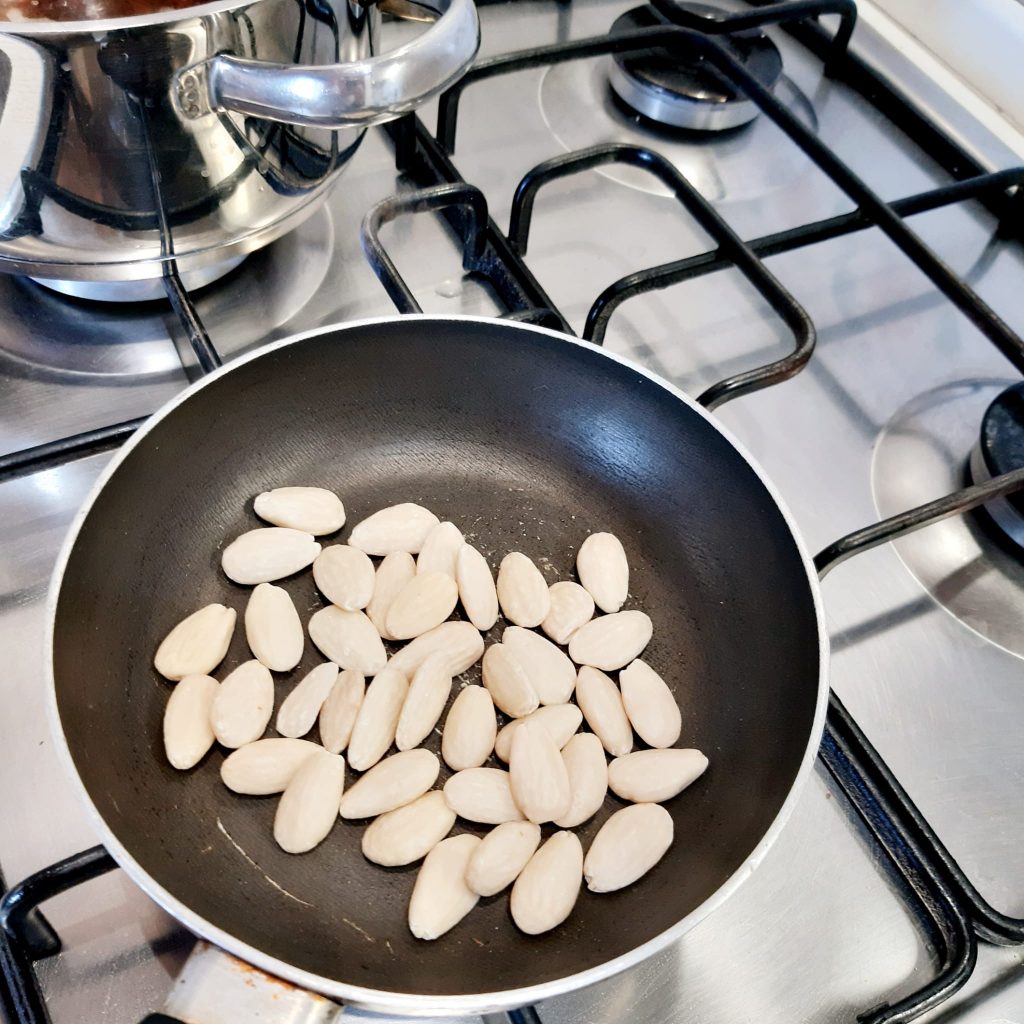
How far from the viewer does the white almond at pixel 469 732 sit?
367 mm

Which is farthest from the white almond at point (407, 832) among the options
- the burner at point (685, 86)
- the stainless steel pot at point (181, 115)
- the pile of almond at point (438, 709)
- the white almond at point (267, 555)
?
the burner at point (685, 86)

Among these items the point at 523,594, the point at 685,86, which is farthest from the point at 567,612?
the point at 685,86

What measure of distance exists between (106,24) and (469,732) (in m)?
0.26

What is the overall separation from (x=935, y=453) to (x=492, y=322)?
22 centimetres

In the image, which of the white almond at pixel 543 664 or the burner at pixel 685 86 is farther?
the burner at pixel 685 86

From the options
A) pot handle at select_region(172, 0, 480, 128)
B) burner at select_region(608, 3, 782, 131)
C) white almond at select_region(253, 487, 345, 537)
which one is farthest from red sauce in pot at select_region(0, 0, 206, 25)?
burner at select_region(608, 3, 782, 131)

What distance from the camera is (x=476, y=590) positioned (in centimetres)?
40

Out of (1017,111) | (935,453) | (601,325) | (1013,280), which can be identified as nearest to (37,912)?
(601,325)

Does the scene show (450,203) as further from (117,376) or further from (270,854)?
(270,854)

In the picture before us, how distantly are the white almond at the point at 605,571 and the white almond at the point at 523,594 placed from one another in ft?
0.06

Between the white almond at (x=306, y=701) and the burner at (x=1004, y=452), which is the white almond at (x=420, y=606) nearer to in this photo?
the white almond at (x=306, y=701)

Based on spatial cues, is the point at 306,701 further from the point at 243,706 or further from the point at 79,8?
the point at 79,8

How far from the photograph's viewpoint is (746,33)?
0.64 metres

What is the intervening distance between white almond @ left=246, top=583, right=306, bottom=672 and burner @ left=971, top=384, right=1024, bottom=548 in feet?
1.01
